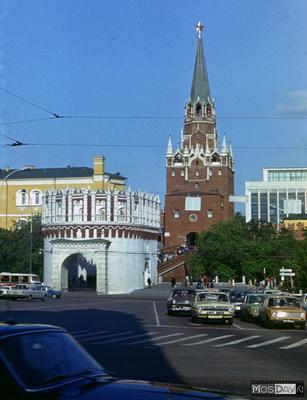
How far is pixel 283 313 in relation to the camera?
30547 mm

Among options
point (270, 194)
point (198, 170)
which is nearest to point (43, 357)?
point (198, 170)

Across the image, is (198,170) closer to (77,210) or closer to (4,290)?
(77,210)

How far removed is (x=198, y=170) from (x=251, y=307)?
93320mm

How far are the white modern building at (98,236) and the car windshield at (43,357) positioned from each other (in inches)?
2827

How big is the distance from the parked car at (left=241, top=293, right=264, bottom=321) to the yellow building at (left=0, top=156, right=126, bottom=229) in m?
80.0

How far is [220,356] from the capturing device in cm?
1877

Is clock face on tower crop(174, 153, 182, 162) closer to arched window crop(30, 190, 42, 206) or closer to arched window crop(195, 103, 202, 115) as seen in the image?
arched window crop(195, 103, 202, 115)

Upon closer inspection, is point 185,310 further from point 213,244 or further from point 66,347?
point 213,244

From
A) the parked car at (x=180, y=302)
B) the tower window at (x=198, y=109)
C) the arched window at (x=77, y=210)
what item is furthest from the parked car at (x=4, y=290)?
the tower window at (x=198, y=109)

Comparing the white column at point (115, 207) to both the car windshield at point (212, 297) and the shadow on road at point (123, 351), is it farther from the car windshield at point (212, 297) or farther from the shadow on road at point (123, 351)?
the car windshield at point (212, 297)

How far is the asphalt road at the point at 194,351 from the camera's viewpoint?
48.6 ft

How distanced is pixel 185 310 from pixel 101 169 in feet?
256

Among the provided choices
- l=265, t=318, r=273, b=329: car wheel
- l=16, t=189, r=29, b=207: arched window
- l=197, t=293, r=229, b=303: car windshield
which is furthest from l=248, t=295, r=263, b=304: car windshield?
l=16, t=189, r=29, b=207: arched window

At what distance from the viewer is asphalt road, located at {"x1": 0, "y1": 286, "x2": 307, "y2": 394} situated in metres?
14.8
